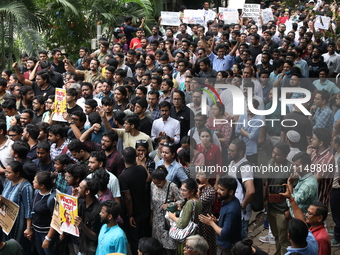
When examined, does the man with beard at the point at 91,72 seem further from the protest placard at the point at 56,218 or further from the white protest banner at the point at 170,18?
the white protest banner at the point at 170,18

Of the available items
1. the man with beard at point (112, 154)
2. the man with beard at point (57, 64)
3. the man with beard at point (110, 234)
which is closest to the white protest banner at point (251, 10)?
the man with beard at point (57, 64)

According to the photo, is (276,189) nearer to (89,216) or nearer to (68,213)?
(89,216)

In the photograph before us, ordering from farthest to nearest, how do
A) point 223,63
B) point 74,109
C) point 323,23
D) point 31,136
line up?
point 323,23, point 223,63, point 74,109, point 31,136

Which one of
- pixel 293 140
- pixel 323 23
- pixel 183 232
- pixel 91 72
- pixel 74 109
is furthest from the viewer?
pixel 323 23

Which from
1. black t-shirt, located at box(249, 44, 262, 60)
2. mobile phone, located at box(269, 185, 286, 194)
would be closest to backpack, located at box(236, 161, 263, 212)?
mobile phone, located at box(269, 185, 286, 194)

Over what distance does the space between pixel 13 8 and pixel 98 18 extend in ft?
13.1

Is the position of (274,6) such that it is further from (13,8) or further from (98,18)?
(13,8)

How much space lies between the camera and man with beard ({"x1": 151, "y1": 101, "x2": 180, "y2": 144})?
26.8 feet

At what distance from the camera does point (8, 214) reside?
624 cm

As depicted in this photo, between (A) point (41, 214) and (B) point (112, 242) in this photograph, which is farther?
(A) point (41, 214)

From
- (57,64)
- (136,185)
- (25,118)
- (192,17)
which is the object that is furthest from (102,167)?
(192,17)

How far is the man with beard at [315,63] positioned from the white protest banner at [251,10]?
4.61 m

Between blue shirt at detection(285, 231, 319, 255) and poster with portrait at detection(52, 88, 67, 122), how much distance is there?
14.9 feet

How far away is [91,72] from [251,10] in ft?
25.6
